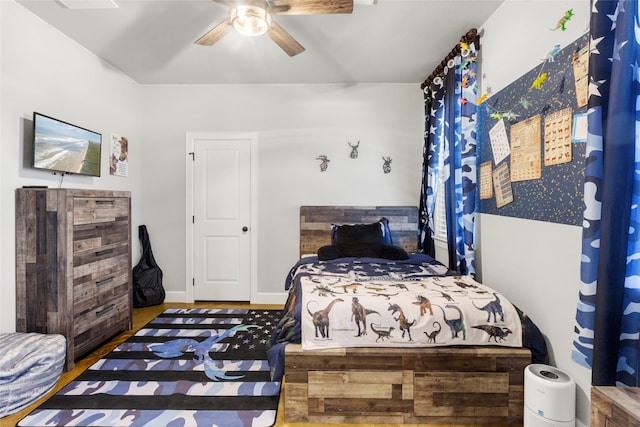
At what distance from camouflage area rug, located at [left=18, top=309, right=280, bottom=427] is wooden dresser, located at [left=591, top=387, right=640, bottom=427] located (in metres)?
1.50

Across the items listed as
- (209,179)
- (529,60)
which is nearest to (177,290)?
(209,179)

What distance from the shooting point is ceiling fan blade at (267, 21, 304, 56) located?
81.9 inches

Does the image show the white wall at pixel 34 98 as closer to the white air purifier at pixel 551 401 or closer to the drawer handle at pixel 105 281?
the drawer handle at pixel 105 281

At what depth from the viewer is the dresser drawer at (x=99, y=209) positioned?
2.36 meters

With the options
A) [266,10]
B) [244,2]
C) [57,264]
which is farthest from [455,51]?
[57,264]

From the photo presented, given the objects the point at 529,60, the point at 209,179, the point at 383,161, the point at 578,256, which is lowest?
the point at 578,256

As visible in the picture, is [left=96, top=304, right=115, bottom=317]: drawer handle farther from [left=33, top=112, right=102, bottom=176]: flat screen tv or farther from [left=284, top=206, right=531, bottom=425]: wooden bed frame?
[left=284, top=206, right=531, bottom=425]: wooden bed frame

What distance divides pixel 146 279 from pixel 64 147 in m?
1.72

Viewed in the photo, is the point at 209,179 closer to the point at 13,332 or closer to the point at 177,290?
the point at 177,290

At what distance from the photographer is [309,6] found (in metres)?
1.90

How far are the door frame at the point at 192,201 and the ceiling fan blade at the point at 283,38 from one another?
1575 mm

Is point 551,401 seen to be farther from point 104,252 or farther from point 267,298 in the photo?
point 104,252

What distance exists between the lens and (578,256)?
1.58 metres

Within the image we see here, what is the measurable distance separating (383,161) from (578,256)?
2.43m
